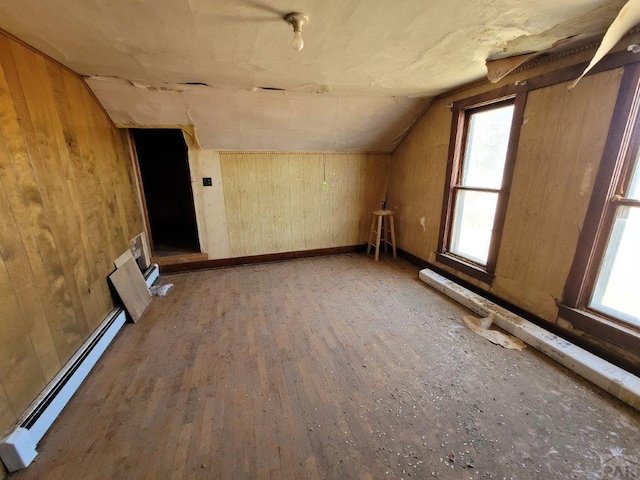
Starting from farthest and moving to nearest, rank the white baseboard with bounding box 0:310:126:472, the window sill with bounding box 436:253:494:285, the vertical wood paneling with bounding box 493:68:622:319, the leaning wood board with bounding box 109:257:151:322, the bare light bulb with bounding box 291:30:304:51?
1. the window sill with bounding box 436:253:494:285
2. the leaning wood board with bounding box 109:257:151:322
3. the vertical wood paneling with bounding box 493:68:622:319
4. the bare light bulb with bounding box 291:30:304:51
5. the white baseboard with bounding box 0:310:126:472

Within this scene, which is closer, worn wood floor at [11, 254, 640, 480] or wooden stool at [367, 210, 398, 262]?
worn wood floor at [11, 254, 640, 480]

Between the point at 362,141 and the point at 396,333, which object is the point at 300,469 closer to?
the point at 396,333

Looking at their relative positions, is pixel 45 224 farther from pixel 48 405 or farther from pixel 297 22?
pixel 297 22

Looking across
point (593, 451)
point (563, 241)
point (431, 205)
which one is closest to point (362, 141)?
point (431, 205)

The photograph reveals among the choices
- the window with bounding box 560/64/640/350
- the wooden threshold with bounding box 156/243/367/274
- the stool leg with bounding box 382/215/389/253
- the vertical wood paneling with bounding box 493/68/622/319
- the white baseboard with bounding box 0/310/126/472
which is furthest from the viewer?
the stool leg with bounding box 382/215/389/253

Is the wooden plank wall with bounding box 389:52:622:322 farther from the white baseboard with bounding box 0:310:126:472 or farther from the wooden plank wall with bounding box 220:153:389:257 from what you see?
the white baseboard with bounding box 0:310:126:472

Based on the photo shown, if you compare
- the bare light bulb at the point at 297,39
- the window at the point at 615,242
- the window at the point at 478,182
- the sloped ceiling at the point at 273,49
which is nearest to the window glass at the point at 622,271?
the window at the point at 615,242

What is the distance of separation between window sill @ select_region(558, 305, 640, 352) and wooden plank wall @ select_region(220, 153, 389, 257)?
103 inches

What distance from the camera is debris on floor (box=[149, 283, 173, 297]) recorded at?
2.78 metres

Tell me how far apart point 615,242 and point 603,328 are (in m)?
0.56

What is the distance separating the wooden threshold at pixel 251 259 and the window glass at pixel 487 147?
191cm

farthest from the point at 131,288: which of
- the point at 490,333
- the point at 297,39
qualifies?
the point at 490,333

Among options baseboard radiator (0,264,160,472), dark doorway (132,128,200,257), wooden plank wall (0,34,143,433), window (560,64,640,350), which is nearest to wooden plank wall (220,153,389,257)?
wooden plank wall (0,34,143,433)

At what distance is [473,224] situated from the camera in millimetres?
2736
